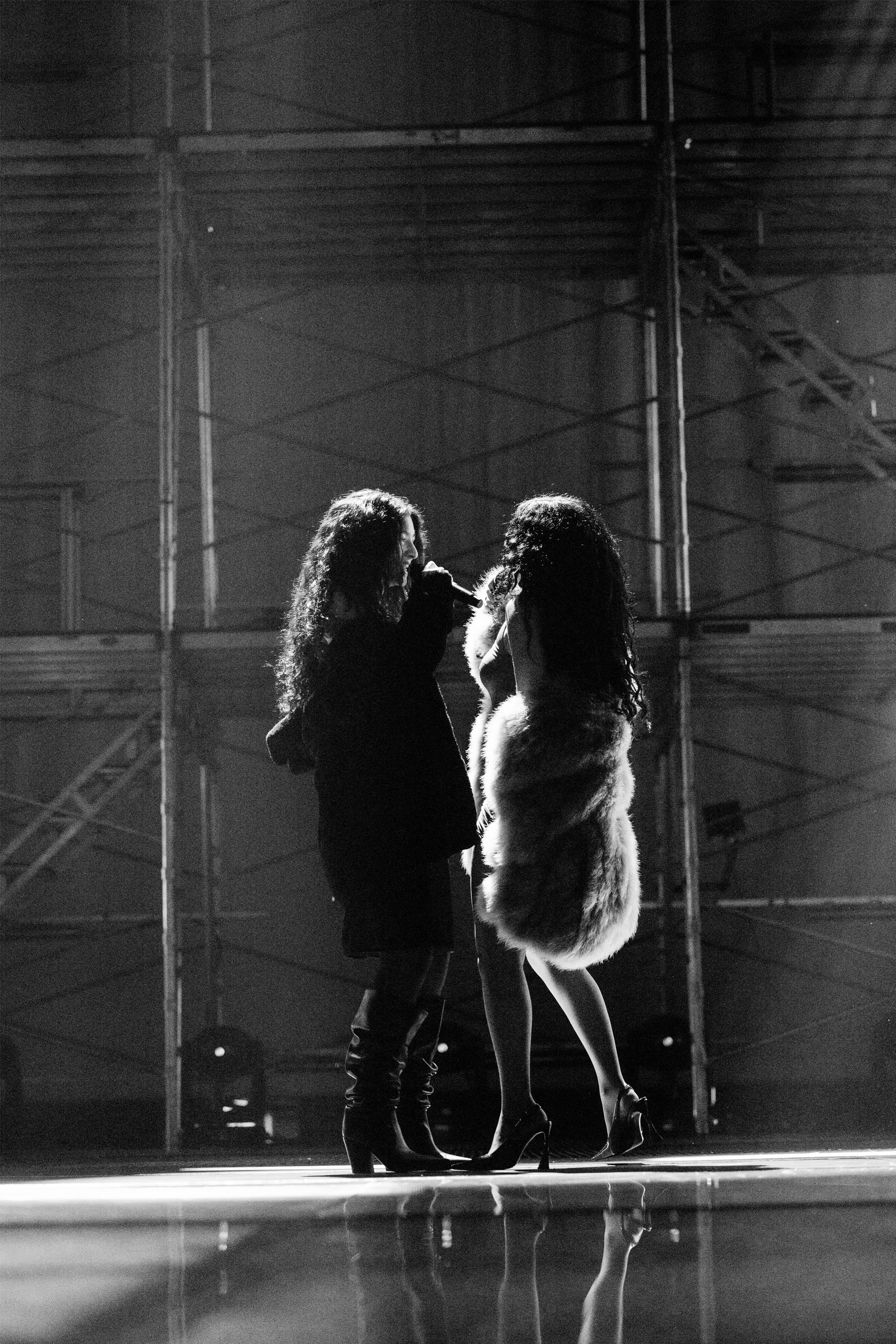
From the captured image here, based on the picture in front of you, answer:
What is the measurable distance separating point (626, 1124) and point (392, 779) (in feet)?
2.86

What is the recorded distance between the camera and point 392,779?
315cm

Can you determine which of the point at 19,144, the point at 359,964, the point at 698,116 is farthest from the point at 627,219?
the point at 359,964

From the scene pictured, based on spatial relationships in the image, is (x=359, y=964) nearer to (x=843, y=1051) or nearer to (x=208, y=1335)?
(x=843, y=1051)

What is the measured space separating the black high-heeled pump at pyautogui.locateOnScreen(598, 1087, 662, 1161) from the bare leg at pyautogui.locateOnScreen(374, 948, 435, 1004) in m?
0.51

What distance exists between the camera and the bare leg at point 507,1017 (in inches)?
123

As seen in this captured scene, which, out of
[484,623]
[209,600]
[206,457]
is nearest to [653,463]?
[206,457]

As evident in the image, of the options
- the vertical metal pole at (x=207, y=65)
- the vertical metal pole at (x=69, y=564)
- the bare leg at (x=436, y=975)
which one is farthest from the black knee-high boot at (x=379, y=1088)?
the vertical metal pole at (x=207, y=65)

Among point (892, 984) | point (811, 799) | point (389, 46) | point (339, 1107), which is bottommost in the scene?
point (339, 1107)

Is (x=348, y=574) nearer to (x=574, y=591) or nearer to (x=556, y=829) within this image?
(x=574, y=591)

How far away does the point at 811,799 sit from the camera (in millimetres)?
7531

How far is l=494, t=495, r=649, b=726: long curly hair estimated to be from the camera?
3266mm

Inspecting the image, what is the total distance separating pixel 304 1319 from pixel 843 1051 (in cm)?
615

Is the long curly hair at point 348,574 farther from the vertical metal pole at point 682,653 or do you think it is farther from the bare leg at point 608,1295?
the vertical metal pole at point 682,653

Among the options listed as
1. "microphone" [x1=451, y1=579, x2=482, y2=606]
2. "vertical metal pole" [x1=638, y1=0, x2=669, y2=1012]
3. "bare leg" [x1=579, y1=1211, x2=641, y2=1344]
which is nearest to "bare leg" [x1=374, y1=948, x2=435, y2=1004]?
"microphone" [x1=451, y1=579, x2=482, y2=606]
